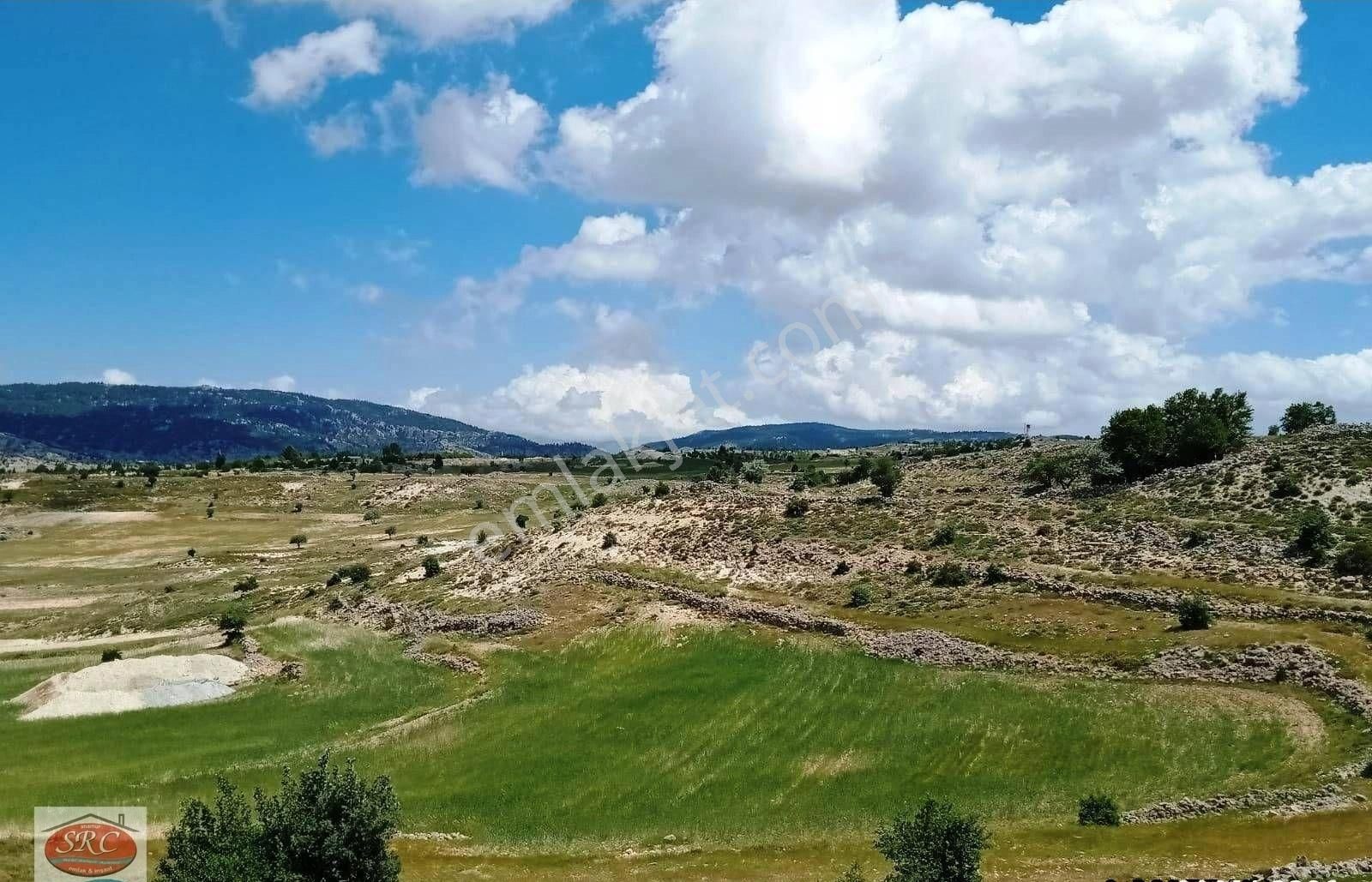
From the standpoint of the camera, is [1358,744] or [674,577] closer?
[1358,744]

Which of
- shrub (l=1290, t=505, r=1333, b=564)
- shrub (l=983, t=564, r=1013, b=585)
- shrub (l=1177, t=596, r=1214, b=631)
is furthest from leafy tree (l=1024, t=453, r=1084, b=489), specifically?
shrub (l=1177, t=596, r=1214, b=631)

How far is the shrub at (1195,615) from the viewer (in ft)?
159

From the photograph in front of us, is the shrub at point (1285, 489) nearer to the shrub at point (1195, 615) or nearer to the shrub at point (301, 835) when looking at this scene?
the shrub at point (1195, 615)

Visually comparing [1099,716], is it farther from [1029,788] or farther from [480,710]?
[480,710]

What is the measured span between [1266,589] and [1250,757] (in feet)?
72.7

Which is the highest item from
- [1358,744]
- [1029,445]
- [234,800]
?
[1029,445]

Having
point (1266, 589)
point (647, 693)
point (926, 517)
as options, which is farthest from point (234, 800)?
point (926, 517)

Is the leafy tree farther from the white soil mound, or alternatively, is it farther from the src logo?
the src logo

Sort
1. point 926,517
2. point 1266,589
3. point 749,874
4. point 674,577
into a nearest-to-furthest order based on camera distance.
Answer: point 749,874, point 1266,589, point 674,577, point 926,517

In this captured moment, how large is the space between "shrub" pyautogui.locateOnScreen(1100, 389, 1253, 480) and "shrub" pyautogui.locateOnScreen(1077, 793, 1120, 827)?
73034 millimetres

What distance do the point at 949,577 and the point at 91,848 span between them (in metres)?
51.8

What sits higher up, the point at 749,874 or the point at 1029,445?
the point at 1029,445

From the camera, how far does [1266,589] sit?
2125 inches

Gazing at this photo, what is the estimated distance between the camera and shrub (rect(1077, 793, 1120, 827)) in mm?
A: 31938
